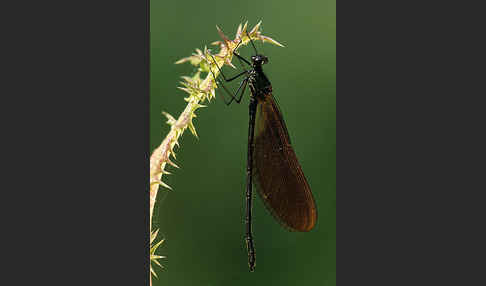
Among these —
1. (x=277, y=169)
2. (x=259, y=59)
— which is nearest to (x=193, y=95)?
(x=259, y=59)

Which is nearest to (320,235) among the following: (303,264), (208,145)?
(303,264)

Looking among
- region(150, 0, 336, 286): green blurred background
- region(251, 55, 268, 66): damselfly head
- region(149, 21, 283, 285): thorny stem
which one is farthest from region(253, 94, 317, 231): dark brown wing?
region(149, 21, 283, 285): thorny stem

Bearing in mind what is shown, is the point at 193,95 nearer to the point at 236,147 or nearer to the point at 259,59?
the point at 259,59

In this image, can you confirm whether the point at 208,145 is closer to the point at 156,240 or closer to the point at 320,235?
the point at 156,240

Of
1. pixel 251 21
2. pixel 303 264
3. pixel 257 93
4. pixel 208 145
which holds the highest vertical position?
pixel 251 21

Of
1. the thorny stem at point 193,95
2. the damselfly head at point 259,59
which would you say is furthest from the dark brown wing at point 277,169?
the thorny stem at point 193,95
